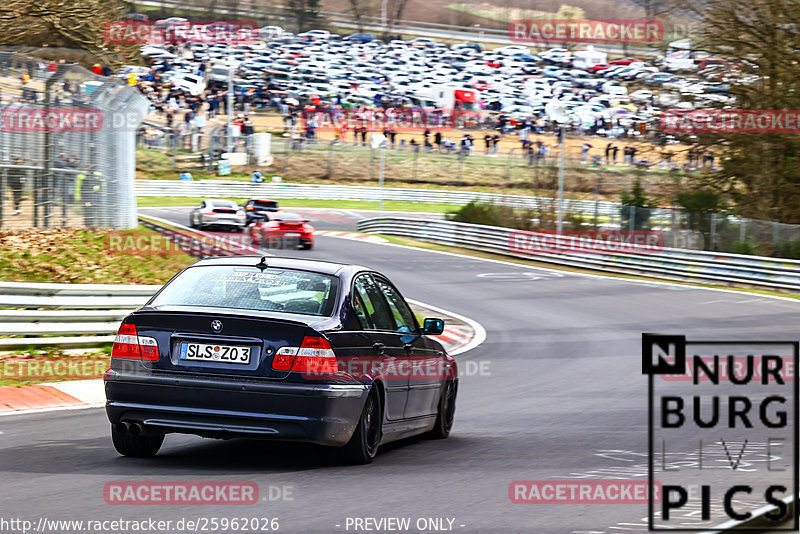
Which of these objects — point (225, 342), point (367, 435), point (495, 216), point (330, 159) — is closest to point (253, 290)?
point (225, 342)

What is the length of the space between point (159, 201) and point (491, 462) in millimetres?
49705

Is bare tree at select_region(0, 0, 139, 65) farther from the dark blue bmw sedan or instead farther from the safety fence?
the safety fence

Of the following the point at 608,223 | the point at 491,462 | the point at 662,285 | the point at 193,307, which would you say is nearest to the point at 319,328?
the point at 193,307

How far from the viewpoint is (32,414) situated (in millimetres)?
10078

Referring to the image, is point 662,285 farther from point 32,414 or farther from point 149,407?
point 149,407

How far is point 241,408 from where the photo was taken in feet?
23.3

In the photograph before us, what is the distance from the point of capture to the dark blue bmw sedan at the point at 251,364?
23.4ft

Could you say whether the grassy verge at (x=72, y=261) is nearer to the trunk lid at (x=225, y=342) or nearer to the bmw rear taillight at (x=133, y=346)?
the bmw rear taillight at (x=133, y=346)

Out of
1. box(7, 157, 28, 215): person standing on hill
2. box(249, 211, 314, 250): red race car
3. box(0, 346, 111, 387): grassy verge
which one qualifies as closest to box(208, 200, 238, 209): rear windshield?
box(249, 211, 314, 250): red race car

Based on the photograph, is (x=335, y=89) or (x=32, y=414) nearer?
(x=32, y=414)

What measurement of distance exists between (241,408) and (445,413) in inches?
119

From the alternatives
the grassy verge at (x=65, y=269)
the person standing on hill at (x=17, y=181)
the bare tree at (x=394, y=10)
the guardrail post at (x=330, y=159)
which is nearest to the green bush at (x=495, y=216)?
the grassy verge at (x=65, y=269)

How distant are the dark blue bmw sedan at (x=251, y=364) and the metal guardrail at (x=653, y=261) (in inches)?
981

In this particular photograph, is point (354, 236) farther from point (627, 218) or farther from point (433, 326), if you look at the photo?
point (433, 326)
